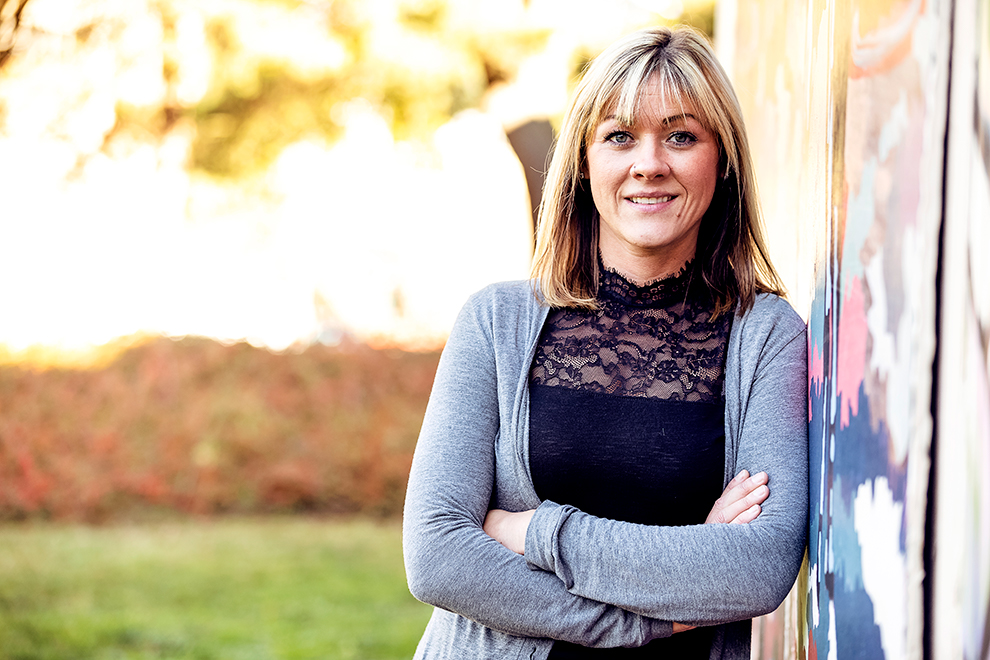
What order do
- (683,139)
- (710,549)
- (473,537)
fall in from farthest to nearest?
(683,139), (473,537), (710,549)

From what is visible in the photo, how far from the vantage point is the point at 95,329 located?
11219mm

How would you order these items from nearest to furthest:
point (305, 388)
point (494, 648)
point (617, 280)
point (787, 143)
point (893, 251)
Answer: point (893, 251)
point (494, 648)
point (617, 280)
point (787, 143)
point (305, 388)

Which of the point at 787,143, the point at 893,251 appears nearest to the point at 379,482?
the point at 787,143

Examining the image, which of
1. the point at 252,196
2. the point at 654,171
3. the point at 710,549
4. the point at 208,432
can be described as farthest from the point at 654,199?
the point at 252,196

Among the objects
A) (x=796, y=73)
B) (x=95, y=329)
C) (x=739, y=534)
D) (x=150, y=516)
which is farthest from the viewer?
(x=95, y=329)

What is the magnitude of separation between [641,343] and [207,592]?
15.3 feet

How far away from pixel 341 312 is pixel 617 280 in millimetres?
12099

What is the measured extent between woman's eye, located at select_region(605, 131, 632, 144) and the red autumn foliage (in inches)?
255

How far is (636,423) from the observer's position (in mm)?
1750

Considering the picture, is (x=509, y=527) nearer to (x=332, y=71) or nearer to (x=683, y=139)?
(x=683, y=139)

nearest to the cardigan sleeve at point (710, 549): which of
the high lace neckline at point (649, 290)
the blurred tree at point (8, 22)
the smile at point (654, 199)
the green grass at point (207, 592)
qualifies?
the high lace neckline at point (649, 290)

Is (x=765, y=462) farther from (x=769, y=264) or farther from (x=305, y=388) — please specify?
(x=305, y=388)

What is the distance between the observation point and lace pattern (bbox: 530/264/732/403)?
1.79 metres

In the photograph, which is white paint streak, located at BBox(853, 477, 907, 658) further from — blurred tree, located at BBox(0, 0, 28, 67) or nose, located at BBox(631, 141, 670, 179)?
blurred tree, located at BBox(0, 0, 28, 67)
